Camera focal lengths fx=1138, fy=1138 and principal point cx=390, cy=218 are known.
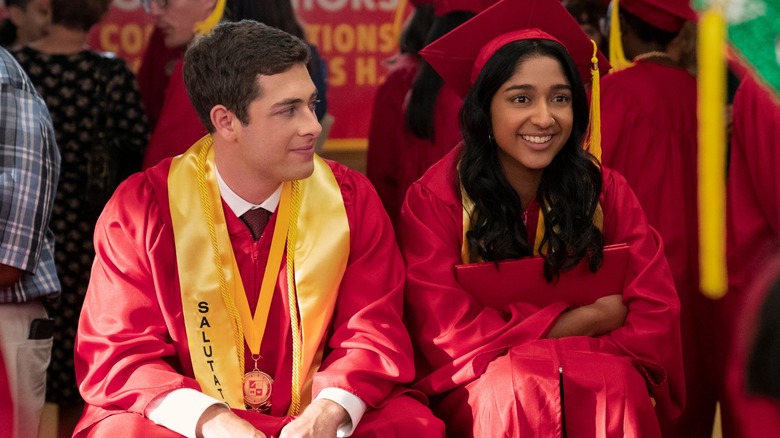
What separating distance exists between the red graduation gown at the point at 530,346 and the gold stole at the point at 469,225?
0.07 ft

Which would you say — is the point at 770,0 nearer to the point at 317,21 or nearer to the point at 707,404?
the point at 707,404

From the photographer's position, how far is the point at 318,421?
279 centimetres

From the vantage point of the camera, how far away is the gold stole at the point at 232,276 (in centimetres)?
297

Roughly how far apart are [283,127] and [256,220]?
10.9 inches

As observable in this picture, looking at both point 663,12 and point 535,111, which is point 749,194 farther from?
point 535,111

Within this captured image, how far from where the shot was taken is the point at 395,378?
2.98 meters

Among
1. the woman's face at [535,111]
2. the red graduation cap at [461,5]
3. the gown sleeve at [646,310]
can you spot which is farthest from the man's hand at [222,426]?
the red graduation cap at [461,5]

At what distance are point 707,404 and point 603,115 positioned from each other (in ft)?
3.58

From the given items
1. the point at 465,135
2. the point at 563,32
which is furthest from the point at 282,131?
the point at 563,32

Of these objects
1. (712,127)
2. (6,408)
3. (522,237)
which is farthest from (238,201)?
(712,127)

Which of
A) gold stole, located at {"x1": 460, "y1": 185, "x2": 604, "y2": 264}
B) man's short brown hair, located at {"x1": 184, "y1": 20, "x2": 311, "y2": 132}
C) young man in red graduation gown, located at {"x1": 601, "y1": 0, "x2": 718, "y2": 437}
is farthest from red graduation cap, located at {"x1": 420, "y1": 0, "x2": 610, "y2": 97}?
young man in red graduation gown, located at {"x1": 601, "y1": 0, "x2": 718, "y2": 437}

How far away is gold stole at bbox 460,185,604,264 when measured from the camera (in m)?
3.24

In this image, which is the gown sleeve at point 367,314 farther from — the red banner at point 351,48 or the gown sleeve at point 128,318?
the red banner at point 351,48

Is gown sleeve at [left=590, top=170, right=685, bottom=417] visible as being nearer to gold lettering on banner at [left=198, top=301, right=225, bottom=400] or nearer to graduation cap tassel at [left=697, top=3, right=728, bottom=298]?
gold lettering on banner at [left=198, top=301, right=225, bottom=400]
